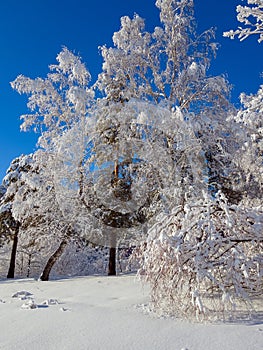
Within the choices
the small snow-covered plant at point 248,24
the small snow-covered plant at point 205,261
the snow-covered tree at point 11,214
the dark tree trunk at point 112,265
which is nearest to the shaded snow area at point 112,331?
the small snow-covered plant at point 205,261

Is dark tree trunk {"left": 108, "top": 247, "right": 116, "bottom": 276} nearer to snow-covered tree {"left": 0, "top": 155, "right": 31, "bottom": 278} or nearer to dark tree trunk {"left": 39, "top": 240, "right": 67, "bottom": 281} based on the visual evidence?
dark tree trunk {"left": 39, "top": 240, "right": 67, "bottom": 281}

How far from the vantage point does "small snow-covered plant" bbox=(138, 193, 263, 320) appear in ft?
11.9

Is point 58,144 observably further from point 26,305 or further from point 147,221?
point 26,305

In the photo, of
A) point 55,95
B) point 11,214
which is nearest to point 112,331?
point 55,95

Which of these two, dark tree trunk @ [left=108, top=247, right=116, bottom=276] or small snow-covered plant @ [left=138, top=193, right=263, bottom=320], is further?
dark tree trunk @ [left=108, top=247, right=116, bottom=276]

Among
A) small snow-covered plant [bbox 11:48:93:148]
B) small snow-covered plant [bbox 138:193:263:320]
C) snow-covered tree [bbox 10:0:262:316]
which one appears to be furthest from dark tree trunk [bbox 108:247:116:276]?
small snow-covered plant [bbox 138:193:263:320]

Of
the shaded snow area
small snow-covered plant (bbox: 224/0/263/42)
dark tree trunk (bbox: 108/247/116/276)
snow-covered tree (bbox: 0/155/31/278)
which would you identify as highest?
small snow-covered plant (bbox: 224/0/263/42)

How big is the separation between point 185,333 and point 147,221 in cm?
692

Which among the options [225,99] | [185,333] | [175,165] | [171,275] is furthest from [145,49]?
[185,333]

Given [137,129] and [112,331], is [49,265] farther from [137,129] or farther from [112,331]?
[112,331]

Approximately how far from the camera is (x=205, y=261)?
145 inches

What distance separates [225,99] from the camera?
8.99m

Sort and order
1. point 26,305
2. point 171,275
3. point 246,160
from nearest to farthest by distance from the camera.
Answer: point 171,275 < point 26,305 < point 246,160

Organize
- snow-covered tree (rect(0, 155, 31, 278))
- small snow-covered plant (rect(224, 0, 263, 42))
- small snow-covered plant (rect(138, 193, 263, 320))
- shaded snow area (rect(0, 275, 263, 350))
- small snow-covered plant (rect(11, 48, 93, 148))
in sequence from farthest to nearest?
snow-covered tree (rect(0, 155, 31, 278)) < small snow-covered plant (rect(11, 48, 93, 148)) < small snow-covered plant (rect(224, 0, 263, 42)) < small snow-covered plant (rect(138, 193, 263, 320)) < shaded snow area (rect(0, 275, 263, 350))
